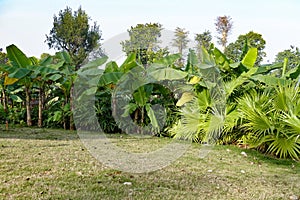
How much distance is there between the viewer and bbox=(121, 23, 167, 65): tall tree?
774 centimetres

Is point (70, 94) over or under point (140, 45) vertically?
under

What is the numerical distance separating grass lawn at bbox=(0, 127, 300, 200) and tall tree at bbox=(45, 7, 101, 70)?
68.2 feet

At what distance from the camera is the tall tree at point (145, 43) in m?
7.74

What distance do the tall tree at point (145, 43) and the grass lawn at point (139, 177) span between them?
3.54 meters

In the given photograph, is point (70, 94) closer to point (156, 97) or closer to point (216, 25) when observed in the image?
point (156, 97)

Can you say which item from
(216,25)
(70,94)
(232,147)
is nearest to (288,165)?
(232,147)

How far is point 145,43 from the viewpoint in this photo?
8.05m

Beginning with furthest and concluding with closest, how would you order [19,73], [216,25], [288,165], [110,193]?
[216,25]
[19,73]
[288,165]
[110,193]

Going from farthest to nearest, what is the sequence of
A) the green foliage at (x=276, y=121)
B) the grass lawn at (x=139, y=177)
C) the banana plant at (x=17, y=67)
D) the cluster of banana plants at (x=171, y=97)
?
the banana plant at (x=17, y=67), the cluster of banana plants at (x=171, y=97), the green foliage at (x=276, y=121), the grass lawn at (x=139, y=177)

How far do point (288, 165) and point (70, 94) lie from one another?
213 inches

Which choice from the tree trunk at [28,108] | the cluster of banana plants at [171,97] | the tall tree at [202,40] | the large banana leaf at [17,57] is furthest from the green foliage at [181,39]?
the tree trunk at [28,108]

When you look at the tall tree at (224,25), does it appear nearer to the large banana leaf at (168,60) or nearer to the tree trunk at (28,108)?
the large banana leaf at (168,60)

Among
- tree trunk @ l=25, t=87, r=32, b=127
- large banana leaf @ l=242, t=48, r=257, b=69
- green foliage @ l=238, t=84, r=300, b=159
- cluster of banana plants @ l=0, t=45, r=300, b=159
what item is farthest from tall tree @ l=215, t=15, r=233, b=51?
green foliage @ l=238, t=84, r=300, b=159

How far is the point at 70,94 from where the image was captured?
7840mm
